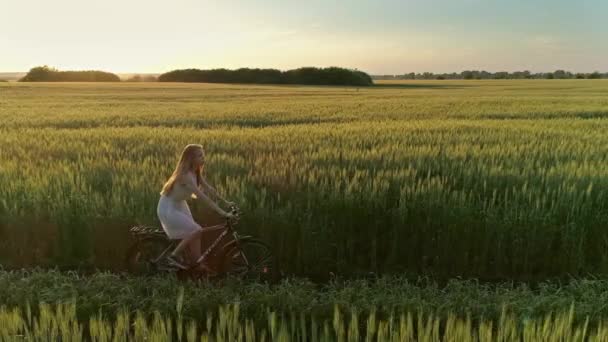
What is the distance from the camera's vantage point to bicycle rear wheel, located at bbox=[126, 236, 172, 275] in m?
4.70

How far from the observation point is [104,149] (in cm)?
931

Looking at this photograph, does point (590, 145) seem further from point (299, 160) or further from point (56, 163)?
point (56, 163)

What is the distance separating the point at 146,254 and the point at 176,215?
68 cm

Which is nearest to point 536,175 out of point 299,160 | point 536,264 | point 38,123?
point 536,264

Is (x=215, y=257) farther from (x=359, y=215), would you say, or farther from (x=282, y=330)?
(x=282, y=330)

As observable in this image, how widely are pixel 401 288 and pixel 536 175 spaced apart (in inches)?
137

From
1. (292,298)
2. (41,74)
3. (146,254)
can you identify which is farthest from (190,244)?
(41,74)

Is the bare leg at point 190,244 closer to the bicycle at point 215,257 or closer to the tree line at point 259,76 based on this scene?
the bicycle at point 215,257

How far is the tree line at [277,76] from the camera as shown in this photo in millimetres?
85188

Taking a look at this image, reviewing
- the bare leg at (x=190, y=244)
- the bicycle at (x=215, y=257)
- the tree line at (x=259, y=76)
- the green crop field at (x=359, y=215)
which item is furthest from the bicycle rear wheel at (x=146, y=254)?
the tree line at (x=259, y=76)

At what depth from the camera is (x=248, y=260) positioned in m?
4.62

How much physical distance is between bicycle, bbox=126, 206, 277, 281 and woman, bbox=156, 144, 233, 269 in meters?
0.14

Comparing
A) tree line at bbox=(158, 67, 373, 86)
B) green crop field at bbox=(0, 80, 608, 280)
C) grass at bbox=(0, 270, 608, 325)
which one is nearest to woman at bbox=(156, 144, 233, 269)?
grass at bbox=(0, 270, 608, 325)

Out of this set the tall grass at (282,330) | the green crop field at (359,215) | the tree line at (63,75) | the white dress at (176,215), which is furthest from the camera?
the tree line at (63,75)
